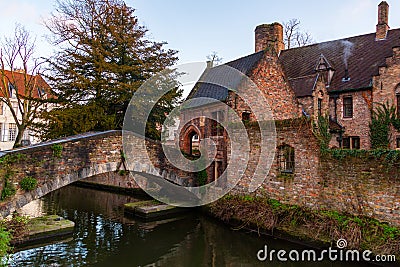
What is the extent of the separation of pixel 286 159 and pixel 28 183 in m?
8.40

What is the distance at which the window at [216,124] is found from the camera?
43.7 feet

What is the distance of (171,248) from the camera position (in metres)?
9.65

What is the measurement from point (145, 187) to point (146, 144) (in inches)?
210

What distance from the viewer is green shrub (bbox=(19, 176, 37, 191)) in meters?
9.45

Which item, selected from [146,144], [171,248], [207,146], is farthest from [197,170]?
[171,248]

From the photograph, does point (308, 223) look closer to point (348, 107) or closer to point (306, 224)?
point (306, 224)

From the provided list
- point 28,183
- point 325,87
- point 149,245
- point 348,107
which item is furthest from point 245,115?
point 28,183

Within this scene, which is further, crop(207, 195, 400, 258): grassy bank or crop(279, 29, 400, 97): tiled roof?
crop(279, 29, 400, 97): tiled roof

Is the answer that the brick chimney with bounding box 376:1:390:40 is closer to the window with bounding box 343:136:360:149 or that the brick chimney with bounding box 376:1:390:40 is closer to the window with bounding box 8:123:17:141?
the window with bounding box 343:136:360:149

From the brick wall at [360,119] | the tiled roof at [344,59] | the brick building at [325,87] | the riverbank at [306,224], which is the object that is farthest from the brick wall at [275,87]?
the riverbank at [306,224]

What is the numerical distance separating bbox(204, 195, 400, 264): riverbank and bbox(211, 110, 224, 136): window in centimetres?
294

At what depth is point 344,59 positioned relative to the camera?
18.5 metres

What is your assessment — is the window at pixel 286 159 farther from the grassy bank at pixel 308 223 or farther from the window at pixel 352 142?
the window at pixel 352 142

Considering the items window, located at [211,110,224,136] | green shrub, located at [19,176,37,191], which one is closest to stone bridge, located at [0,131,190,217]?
green shrub, located at [19,176,37,191]
